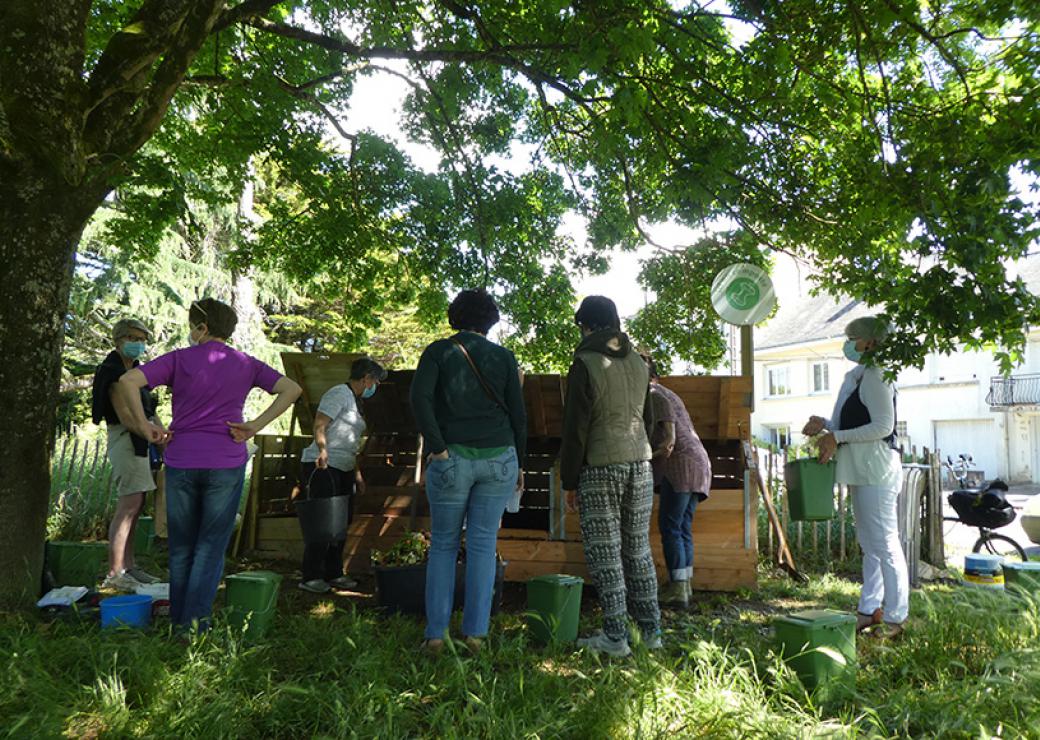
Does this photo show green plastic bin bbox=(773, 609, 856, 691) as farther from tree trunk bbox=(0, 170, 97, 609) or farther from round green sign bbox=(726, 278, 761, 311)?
tree trunk bbox=(0, 170, 97, 609)

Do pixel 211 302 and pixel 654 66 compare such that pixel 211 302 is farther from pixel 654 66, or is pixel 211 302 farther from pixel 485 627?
pixel 654 66

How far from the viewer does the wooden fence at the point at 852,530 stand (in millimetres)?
6812

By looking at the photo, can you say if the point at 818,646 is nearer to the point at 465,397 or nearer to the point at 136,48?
the point at 465,397

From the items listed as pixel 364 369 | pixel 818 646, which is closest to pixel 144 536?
pixel 364 369

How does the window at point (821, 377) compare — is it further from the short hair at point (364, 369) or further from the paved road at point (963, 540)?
the short hair at point (364, 369)

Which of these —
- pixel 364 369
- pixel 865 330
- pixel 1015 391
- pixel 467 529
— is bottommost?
pixel 467 529

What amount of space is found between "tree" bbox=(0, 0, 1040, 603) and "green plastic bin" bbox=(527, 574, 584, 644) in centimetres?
228

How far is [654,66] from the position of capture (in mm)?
6270

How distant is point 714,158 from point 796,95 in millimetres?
1065

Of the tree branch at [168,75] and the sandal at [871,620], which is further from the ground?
the tree branch at [168,75]

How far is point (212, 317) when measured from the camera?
402 cm

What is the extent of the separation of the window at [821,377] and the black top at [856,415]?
29.3 metres

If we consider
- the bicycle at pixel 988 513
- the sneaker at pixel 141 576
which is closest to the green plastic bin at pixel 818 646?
the sneaker at pixel 141 576

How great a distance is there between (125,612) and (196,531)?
52 centimetres
